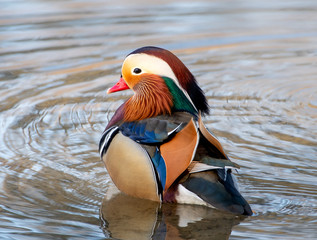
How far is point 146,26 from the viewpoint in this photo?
8.38 metres

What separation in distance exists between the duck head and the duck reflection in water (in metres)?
0.55

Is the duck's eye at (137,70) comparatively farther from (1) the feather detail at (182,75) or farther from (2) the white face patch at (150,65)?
(1) the feather detail at (182,75)

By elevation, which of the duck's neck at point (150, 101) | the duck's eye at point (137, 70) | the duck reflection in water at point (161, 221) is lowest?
the duck reflection in water at point (161, 221)

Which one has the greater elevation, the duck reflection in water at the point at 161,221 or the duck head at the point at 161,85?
the duck head at the point at 161,85

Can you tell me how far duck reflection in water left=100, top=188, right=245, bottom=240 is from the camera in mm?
3568

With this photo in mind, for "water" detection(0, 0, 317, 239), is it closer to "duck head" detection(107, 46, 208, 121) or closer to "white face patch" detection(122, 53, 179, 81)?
"duck head" detection(107, 46, 208, 121)

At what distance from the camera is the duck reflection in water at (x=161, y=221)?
3.57 metres

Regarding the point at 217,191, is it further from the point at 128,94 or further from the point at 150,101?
the point at 128,94

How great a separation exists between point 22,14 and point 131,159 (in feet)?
18.7

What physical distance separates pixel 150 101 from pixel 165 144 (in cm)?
44

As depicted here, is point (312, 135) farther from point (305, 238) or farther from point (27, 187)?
point (27, 187)

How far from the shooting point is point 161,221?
376 cm

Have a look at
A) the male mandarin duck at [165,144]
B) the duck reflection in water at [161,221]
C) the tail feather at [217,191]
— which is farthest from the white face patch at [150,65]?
the duck reflection in water at [161,221]

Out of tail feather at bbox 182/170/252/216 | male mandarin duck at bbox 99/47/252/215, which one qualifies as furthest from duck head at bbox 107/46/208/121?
tail feather at bbox 182/170/252/216
